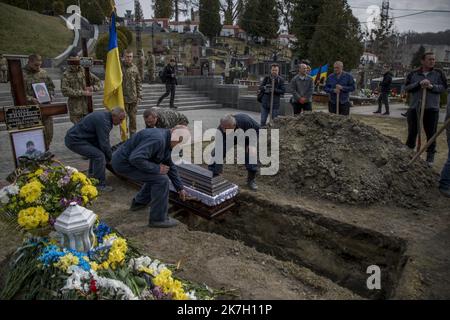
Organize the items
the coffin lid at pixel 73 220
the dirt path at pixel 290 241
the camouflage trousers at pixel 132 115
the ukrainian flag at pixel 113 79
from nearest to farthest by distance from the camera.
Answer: the coffin lid at pixel 73 220, the dirt path at pixel 290 241, the ukrainian flag at pixel 113 79, the camouflage trousers at pixel 132 115

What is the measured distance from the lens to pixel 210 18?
5775 cm

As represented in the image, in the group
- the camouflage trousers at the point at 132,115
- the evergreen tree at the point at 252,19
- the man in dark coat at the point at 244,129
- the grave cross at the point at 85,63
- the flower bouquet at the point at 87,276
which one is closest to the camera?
the flower bouquet at the point at 87,276

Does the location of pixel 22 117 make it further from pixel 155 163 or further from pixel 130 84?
pixel 130 84

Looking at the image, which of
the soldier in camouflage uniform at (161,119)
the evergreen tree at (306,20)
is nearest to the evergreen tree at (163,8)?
the evergreen tree at (306,20)

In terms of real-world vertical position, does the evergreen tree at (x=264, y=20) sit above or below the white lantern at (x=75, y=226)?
above

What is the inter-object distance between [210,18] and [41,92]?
56268 mm

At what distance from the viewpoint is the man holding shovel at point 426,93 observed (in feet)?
20.4

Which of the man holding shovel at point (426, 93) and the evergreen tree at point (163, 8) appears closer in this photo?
the man holding shovel at point (426, 93)

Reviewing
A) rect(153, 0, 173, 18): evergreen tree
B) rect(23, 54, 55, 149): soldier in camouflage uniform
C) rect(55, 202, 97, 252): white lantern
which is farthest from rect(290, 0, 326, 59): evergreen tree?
rect(153, 0, 173, 18): evergreen tree

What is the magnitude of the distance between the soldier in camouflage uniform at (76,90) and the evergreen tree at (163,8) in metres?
73.0

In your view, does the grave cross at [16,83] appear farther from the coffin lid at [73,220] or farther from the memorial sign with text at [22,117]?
the coffin lid at [73,220]

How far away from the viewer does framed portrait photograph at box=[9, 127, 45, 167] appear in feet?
17.7

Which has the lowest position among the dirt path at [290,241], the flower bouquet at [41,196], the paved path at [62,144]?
the dirt path at [290,241]
